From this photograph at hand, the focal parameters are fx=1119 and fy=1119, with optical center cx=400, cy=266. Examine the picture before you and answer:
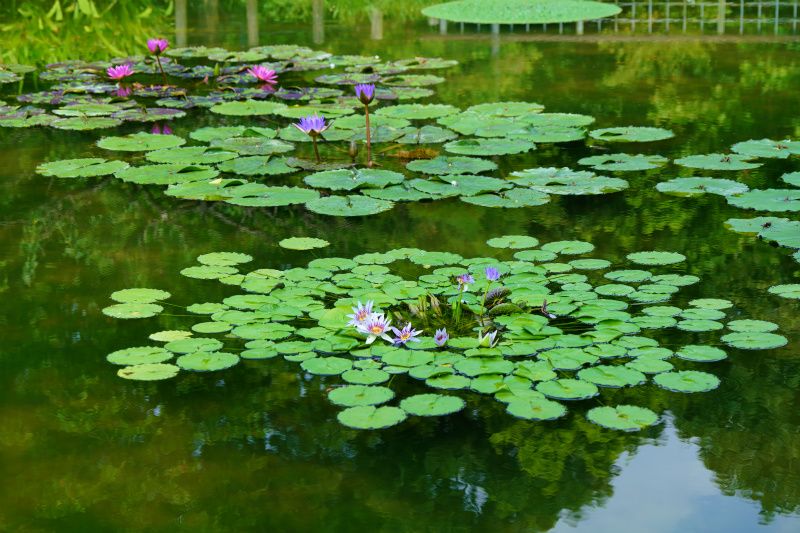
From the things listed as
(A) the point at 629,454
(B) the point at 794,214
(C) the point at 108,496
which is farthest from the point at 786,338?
(C) the point at 108,496

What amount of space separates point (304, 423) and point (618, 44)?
21.4 ft

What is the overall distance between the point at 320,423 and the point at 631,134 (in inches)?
124

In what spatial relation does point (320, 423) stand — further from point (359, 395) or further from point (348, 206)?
point (348, 206)

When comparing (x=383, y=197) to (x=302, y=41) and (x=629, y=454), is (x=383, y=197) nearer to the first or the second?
(x=629, y=454)

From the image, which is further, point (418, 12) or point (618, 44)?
point (418, 12)

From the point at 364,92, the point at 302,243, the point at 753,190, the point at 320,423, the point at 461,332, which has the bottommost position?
the point at 320,423

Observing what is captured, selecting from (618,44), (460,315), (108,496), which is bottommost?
(108,496)

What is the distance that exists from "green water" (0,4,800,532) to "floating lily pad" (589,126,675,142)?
Answer: 658 millimetres

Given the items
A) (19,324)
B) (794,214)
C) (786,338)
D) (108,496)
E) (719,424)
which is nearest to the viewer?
(108,496)

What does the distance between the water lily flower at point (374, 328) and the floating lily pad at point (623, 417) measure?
0.60 m

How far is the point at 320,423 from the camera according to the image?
104 inches

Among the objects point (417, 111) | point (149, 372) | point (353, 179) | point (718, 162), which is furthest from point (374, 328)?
point (417, 111)

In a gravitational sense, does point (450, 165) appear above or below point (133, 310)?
above

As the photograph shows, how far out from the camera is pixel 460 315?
3109mm
